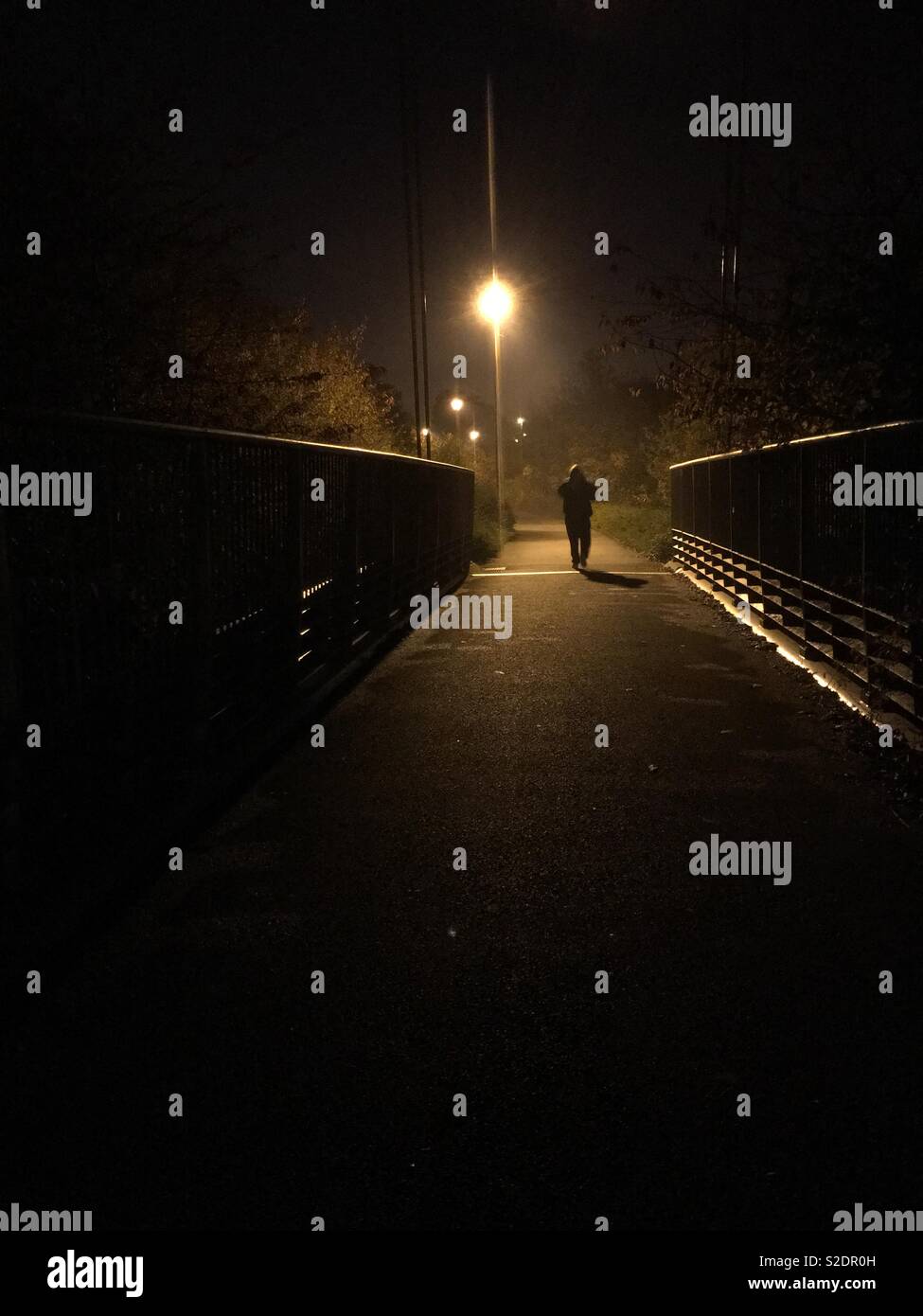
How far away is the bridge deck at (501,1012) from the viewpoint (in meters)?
3.12

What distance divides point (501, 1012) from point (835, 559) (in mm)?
7806

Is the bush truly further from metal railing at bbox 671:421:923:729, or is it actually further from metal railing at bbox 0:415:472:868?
metal railing at bbox 0:415:472:868

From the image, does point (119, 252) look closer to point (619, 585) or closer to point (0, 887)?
point (0, 887)

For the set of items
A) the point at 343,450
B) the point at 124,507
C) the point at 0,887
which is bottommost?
the point at 0,887

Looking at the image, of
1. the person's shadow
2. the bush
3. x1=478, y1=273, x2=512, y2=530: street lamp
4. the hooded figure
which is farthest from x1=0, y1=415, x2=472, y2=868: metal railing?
x1=478, y1=273, x2=512, y2=530: street lamp

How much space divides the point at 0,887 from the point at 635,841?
2980 millimetres

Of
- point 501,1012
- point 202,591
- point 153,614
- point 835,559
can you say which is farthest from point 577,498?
point 501,1012

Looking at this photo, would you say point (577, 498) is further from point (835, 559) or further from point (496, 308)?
point (496, 308)

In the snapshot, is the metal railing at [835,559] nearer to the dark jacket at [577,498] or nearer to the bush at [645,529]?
the dark jacket at [577,498]

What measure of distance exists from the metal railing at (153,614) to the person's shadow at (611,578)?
1122cm

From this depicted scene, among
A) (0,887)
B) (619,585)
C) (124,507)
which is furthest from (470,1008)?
(619,585)

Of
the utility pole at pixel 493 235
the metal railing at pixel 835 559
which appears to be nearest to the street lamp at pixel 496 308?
the utility pole at pixel 493 235

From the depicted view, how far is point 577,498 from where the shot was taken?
80.0ft

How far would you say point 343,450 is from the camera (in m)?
12.0
